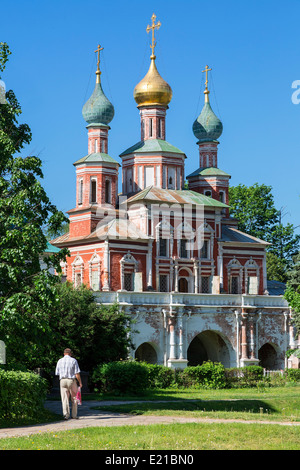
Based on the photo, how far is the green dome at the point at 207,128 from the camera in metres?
53.5

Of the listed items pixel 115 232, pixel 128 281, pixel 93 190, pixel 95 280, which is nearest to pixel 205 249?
pixel 128 281

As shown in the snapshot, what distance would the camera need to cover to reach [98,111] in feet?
157

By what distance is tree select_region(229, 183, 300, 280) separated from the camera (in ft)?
209

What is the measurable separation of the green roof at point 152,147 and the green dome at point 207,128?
426 centimetres

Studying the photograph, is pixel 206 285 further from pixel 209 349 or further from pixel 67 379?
pixel 67 379

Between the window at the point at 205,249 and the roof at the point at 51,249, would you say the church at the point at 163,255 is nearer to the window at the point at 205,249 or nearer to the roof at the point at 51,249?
the window at the point at 205,249

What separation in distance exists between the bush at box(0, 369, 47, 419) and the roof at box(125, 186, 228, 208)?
97.0 feet

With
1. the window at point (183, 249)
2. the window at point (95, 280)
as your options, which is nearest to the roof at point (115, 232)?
the window at point (95, 280)

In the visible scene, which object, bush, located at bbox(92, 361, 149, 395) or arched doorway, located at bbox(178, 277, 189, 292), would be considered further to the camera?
arched doorway, located at bbox(178, 277, 189, 292)

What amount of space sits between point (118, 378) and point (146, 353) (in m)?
15.6

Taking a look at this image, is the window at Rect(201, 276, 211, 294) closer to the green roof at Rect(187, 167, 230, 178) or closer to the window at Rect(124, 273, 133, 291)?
the window at Rect(124, 273, 133, 291)

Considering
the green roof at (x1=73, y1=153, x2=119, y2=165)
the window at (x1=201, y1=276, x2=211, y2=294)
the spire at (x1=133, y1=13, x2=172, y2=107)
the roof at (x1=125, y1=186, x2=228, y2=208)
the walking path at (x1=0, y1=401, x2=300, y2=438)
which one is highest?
the spire at (x1=133, y1=13, x2=172, y2=107)

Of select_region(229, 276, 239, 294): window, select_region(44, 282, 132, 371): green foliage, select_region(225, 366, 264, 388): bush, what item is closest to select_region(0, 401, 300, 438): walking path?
select_region(44, 282, 132, 371): green foliage
